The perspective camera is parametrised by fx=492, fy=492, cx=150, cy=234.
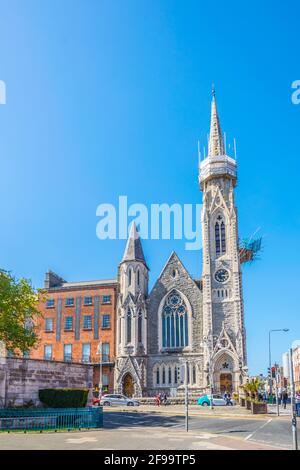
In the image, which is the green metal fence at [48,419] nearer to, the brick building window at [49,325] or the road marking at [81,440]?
the road marking at [81,440]

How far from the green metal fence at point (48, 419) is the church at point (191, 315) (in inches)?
1199

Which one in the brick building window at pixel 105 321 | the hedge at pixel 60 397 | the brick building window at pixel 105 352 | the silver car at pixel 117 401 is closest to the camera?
the hedge at pixel 60 397

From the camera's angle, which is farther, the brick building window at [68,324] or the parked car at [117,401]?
the brick building window at [68,324]

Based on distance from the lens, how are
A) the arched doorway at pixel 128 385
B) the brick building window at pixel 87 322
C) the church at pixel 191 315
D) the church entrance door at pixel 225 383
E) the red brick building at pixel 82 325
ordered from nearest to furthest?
the church entrance door at pixel 225 383, the church at pixel 191 315, the arched doorway at pixel 128 385, the red brick building at pixel 82 325, the brick building window at pixel 87 322

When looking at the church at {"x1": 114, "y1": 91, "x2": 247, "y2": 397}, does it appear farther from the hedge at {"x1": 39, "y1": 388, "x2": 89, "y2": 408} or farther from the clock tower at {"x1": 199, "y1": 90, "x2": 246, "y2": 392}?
the hedge at {"x1": 39, "y1": 388, "x2": 89, "y2": 408}

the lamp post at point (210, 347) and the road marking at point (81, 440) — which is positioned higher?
the lamp post at point (210, 347)


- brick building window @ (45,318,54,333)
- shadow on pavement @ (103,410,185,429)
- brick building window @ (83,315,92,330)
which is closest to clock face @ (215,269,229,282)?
brick building window @ (83,315,92,330)

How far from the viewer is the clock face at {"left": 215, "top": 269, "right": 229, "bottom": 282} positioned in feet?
189

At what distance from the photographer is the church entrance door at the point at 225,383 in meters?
53.2

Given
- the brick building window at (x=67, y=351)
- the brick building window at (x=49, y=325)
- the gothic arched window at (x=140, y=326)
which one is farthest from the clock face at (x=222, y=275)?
the brick building window at (x=49, y=325)

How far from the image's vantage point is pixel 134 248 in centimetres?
6119

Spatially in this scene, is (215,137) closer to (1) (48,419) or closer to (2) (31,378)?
(2) (31,378)

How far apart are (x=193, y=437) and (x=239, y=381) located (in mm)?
34298

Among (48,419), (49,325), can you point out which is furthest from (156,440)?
(49,325)
